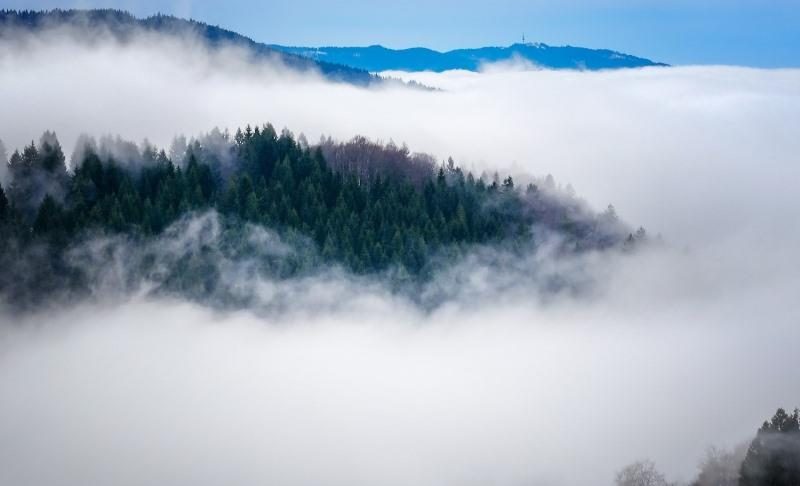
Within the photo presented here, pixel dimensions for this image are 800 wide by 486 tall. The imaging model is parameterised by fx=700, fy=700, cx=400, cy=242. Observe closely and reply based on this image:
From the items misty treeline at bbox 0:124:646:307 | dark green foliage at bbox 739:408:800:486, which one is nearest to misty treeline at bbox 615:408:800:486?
dark green foliage at bbox 739:408:800:486

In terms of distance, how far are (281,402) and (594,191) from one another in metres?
136

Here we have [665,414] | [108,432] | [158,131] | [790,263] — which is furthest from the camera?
[790,263]

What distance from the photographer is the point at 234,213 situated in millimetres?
67188

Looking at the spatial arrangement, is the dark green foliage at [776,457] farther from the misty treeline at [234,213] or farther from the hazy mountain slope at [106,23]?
the hazy mountain slope at [106,23]

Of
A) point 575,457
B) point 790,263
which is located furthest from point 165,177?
point 790,263

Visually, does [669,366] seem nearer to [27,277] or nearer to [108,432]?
[108,432]

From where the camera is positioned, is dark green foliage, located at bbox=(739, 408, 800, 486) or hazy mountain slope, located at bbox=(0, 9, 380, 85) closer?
dark green foliage, located at bbox=(739, 408, 800, 486)

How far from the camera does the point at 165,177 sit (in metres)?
69.2

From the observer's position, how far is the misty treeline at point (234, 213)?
5959 cm

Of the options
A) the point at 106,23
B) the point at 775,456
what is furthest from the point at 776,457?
the point at 106,23

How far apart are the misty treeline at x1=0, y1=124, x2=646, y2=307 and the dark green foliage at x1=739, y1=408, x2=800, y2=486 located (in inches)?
1495

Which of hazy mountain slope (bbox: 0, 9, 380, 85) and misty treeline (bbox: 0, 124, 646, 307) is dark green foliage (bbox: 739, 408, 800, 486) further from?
hazy mountain slope (bbox: 0, 9, 380, 85)

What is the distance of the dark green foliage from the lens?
38.3m

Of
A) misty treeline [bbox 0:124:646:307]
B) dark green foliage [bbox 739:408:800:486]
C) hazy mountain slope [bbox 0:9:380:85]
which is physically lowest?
dark green foliage [bbox 739:408:800:486]
